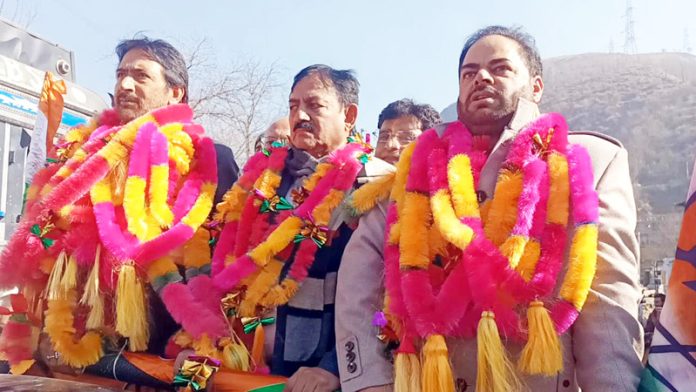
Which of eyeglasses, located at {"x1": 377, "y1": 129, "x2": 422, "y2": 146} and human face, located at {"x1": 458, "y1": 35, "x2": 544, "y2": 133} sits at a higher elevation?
eyeglasses, located at {"x1": 377, "y1": 129, "x2": 422, "y2": 146}

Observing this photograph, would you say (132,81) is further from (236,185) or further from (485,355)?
(485,355)

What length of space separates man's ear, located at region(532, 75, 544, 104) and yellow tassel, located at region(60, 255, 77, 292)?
80.4 inches

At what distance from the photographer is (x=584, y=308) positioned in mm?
1663

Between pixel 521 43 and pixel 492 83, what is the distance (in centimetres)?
26

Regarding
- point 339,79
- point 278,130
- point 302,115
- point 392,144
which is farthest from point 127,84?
point 392,144

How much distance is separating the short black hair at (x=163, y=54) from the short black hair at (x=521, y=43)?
1576 millimetres

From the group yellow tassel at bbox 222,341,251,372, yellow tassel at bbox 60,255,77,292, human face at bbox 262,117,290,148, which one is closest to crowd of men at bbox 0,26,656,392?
yellow tassel at bbox 222,341,251,372

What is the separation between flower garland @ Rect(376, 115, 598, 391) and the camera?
1617 mm

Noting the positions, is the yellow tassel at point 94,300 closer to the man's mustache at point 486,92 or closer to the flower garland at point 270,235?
the flower garland at point 270,235

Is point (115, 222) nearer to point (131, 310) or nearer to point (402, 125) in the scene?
point (131, 310)

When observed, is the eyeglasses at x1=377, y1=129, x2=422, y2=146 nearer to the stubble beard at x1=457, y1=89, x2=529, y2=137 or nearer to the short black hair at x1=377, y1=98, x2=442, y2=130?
the short black hair at x1=377, y1=98, x2=442, y2=130

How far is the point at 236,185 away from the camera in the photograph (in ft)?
9.12

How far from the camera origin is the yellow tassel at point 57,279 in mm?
2471

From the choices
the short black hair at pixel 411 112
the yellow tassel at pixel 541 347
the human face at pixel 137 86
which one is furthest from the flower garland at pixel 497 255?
the short black hair at pixel 411 112
